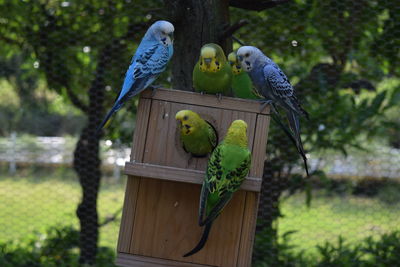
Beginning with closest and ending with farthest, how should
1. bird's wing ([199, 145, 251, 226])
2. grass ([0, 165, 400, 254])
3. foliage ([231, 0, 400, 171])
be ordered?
bird's wing ([199, 145, 251, 226]), foliage ([231, 0, 400, 171]), grass ([0, 165, 400, 254])

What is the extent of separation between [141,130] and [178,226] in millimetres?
324

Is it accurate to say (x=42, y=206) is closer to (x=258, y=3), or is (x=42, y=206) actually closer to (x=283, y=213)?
(x=283, y=213)

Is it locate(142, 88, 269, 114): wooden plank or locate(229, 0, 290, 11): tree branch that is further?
locate(229, 0, 290, 11): tree branch

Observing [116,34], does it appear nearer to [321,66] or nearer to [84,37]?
[84,37]

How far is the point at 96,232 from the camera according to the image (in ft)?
9.86

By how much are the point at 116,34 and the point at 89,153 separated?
68 centimetres

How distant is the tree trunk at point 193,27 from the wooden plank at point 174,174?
0.50m

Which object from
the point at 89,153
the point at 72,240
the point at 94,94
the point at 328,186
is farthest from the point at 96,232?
the point at 328,186

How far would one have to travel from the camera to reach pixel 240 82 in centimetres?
195

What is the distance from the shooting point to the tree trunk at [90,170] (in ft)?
9.59

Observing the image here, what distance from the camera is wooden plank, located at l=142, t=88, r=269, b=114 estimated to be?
5.40ft

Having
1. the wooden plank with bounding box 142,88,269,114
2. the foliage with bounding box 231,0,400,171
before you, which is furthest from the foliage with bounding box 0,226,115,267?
the wooden plank with bounding box 142,88,269,114

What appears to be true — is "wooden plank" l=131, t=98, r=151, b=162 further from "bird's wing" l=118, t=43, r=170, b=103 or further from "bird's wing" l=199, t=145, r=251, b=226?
"bird's wing" l=199, t=145, r=251, b=226

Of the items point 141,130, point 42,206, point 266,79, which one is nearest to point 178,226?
point 141,130
